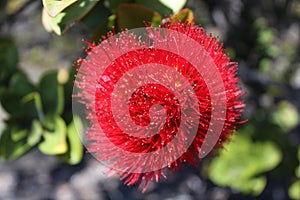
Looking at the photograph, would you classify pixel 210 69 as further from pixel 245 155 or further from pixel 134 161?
pixel 245 155

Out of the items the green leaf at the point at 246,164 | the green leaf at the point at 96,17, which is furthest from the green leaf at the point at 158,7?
the green leaf at the point at 246,164

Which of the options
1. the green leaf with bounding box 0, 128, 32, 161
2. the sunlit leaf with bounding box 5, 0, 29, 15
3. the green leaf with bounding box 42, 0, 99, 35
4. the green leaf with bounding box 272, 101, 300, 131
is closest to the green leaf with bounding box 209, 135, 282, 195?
the green leaf with bounding box 272, 101, 300, 131

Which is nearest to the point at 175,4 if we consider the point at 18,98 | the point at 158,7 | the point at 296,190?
the point at 158,7

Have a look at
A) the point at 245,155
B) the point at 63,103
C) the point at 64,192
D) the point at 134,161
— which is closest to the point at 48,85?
the point at 63,103

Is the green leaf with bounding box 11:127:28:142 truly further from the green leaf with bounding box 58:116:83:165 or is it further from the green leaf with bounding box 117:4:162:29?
the green leaf with bounding box 117:4:162:29

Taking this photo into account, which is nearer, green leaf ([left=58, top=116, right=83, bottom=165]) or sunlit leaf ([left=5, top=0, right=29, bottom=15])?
green leaf ([left=58, top=116, right=83, bottom=165])

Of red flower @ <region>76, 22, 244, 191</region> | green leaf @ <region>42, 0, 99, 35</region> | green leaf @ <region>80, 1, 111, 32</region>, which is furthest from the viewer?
green leaf @ <region>80, 1, 111, 32</region>

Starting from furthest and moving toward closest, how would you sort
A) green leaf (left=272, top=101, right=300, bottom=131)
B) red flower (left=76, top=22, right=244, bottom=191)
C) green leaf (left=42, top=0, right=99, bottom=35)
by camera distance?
green leaf (left=272, top=101, right=300, bottom=131), green leaf (left=42, top=0, right=99, bottom=35), red flower (left=76, top=22, right=244, bottom=191)
